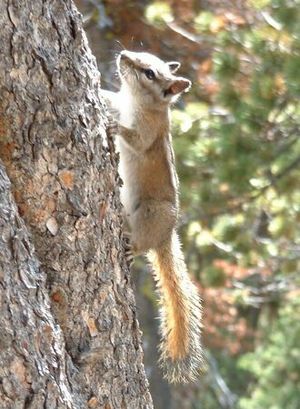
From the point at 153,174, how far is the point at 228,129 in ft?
10.4

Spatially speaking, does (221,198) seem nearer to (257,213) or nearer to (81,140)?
(257,213)

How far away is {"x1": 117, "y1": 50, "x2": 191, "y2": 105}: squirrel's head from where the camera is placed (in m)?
4.76

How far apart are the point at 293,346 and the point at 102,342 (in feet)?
29.8

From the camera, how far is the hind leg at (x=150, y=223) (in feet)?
15.1

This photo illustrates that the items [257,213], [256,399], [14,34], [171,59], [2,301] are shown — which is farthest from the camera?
[256,399]

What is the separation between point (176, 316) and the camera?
4391 millimetres

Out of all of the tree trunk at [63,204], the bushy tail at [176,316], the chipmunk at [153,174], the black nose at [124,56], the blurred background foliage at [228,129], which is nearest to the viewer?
the tree trunk at [63,204]

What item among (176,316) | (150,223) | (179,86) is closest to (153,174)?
(150,223)

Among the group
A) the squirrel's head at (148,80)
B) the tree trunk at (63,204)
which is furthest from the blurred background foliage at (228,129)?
the tree trunk at (63,204)

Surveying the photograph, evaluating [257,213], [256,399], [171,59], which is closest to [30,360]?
[257,213]

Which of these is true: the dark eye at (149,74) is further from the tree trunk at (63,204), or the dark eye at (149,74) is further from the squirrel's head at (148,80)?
the tree trunk at (63,204)

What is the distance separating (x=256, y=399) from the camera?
11.9m

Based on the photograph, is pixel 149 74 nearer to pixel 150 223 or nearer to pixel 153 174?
pixel 153 174

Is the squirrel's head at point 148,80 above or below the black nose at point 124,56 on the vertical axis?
below
